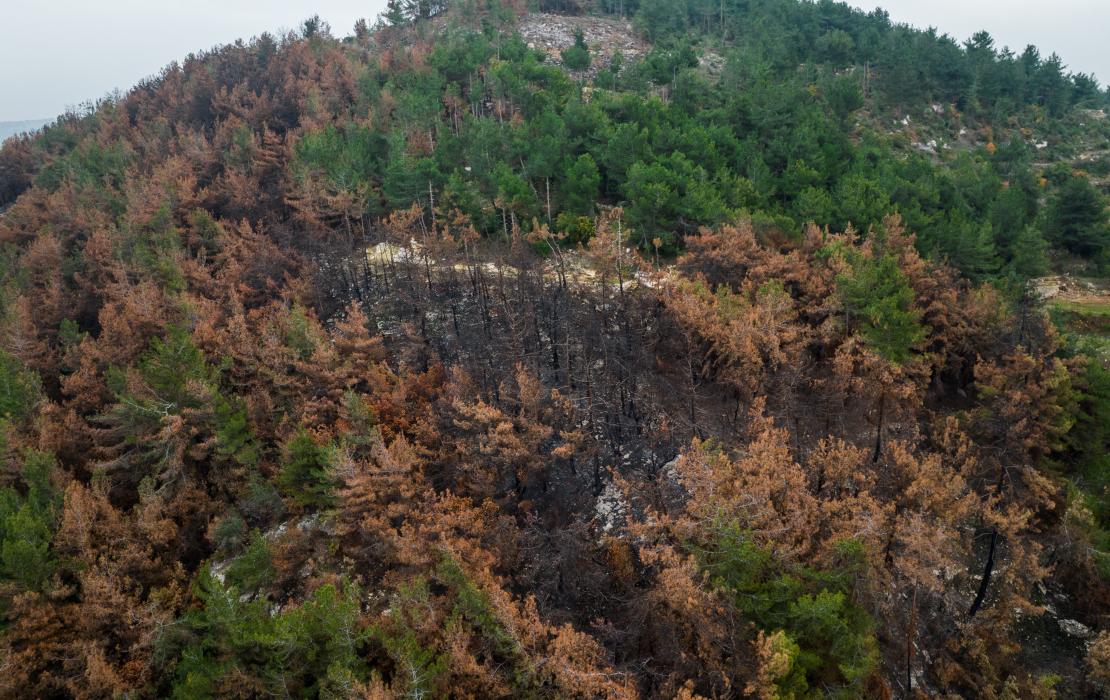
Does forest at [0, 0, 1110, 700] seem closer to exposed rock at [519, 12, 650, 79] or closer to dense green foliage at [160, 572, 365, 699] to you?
dense green foliage at [160, 572, 365, 699]

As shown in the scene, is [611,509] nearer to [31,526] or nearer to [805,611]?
[805,611]

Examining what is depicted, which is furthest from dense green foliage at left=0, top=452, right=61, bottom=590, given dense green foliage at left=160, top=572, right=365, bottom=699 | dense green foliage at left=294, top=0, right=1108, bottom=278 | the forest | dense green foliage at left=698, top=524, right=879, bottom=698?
dense green foliage at left=294, top=0, right=1108, bottom=278

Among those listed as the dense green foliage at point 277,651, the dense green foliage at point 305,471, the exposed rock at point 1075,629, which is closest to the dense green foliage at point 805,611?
the dense green foliage at point 277,651

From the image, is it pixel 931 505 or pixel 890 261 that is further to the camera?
pixel 890 261

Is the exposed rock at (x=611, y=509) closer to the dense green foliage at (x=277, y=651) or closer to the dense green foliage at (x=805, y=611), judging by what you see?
the dense green foliage at (x=805, y=611)

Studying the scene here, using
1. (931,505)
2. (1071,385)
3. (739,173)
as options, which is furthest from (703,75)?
(931,505)

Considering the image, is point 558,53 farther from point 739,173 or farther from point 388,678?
point 388,678

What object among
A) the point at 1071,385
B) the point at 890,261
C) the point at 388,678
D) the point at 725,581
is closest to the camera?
the point at 725,581

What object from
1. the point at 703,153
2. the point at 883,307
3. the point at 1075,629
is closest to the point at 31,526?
the point at 883,307
